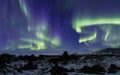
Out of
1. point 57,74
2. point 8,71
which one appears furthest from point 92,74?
point 8,71

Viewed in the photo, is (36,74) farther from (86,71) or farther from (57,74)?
(86,71)

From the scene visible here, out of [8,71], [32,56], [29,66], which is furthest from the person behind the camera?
[32,56]

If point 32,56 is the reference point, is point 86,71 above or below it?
below

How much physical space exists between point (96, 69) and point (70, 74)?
179 inches

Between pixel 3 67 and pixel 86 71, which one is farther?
pixel 86 71

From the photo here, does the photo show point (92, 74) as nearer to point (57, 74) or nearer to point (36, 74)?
point (57, 74)

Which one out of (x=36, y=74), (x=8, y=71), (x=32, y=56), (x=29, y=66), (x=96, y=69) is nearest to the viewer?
(x=8, y=71)

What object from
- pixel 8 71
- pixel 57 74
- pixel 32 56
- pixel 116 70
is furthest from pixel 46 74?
pixel 32 56

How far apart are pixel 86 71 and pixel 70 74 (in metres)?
3.03

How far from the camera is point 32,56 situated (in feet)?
193

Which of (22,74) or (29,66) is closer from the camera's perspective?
(22,74)

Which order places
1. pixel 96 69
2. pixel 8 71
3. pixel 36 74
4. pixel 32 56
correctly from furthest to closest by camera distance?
pixel 32 56 < pixel 96 69 < pixel 36 74 < pixel 8 71

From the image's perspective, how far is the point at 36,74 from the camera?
32344mm

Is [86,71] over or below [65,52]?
below
